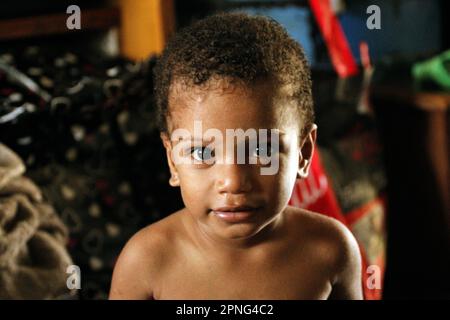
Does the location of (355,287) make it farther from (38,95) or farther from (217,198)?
(38,95)

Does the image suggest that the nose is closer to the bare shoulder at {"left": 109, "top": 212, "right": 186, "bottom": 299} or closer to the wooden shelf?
the bare shoulder at {"left": 109, "top": 212, "right": 186, "bottom": 299}

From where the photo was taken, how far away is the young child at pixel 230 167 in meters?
0.54

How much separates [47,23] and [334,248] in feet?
2.88

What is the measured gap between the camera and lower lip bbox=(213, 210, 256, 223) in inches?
22.3

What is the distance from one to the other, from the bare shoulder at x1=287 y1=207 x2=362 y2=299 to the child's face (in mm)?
109

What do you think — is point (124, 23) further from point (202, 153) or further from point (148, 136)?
point (202, 153)

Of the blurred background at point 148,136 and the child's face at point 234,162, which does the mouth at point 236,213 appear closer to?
the child's face at point 234,162

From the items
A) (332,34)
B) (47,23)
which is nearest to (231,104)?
(332,34)

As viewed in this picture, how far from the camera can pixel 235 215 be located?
0.57 metres

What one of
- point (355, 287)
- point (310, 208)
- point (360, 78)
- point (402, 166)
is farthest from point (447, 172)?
point (355, 287)

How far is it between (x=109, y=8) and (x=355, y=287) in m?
0.85

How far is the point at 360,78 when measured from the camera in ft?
5.32

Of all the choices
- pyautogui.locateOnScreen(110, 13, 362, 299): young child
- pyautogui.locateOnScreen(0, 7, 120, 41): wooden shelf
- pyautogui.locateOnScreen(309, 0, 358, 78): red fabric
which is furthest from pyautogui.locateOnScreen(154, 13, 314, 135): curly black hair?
pyautogui.locateOnScreen(0, 7, 120, 41): wooden shelf

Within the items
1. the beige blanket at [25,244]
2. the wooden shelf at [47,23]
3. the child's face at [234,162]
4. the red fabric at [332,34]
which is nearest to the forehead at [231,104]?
the child's face at [234,162]
